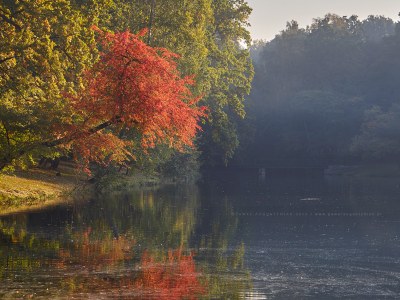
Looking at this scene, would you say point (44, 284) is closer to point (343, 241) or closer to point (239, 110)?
point (343, 241)

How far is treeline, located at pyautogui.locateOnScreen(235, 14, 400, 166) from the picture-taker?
113 meters

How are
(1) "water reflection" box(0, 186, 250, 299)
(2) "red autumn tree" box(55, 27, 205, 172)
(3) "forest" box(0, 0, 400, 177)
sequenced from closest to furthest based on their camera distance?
1. (1) "water reflection" box(0, 186, 250, 299)
2. (2) "red autumn tree" box(55, 27, 205, 172)
3. (3) "forest" box(0, 0, 400, 177)

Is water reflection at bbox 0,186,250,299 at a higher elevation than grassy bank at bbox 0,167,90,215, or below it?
below

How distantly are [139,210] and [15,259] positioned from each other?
19.5 meters

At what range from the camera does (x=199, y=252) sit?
2628 cm

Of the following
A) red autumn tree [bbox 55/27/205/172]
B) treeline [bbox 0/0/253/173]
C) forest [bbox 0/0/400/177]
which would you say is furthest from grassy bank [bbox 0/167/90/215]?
red autumn tree [bbox 55/27/205/172]

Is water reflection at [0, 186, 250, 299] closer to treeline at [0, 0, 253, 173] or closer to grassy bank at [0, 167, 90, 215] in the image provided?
grassy bank at [0, 167, 90, 215]

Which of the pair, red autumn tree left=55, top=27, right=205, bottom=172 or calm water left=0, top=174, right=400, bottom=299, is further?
red autumn tree left=55, top=27, right=205, bottom=172

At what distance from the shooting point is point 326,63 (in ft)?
434

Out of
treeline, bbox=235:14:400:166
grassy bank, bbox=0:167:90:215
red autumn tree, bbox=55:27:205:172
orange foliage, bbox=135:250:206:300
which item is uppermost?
treeline, bbox=235:14:400:166

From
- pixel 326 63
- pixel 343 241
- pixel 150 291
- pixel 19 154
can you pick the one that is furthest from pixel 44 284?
pixel 326 63

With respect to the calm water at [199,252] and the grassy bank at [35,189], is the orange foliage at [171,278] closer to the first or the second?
the calm water at [199,252]

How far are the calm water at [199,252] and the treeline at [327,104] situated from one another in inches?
2647

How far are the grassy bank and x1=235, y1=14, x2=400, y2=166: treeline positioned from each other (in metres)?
57.9
